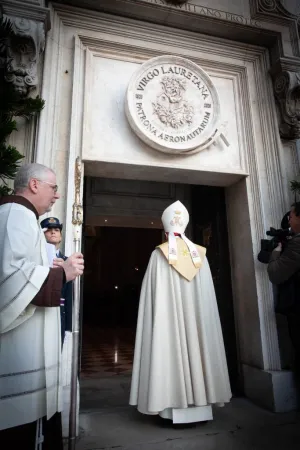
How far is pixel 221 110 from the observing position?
3799 mm

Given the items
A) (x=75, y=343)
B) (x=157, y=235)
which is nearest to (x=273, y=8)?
(x=75, y=343)

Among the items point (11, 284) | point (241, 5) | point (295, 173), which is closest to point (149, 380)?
point (11, 284)

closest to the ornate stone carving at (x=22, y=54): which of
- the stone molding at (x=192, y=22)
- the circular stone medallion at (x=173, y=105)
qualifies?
the stone molding at (x=192, y=22)

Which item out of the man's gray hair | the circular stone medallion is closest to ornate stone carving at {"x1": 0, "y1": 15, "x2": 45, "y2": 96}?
the circular stone medallion

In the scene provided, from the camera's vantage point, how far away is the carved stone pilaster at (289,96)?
3.71 m

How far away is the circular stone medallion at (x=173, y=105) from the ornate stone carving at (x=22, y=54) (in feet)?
3.19

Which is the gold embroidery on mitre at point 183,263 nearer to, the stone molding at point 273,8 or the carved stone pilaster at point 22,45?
the carved stone pilaster at point 22,45

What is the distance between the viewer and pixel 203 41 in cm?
391

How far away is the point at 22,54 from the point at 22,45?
0.26ft

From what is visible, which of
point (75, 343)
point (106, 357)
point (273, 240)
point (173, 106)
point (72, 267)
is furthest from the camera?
point (106, 357)

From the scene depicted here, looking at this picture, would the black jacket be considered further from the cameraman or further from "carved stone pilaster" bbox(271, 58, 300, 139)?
"carved stone pilaster" bbox(271, 58, 300, 139)

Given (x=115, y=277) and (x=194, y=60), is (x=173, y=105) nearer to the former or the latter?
(x=194, y=60)

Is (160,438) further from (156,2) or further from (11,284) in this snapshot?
(156,2)

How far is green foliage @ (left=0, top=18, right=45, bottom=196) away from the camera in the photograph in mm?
2195
